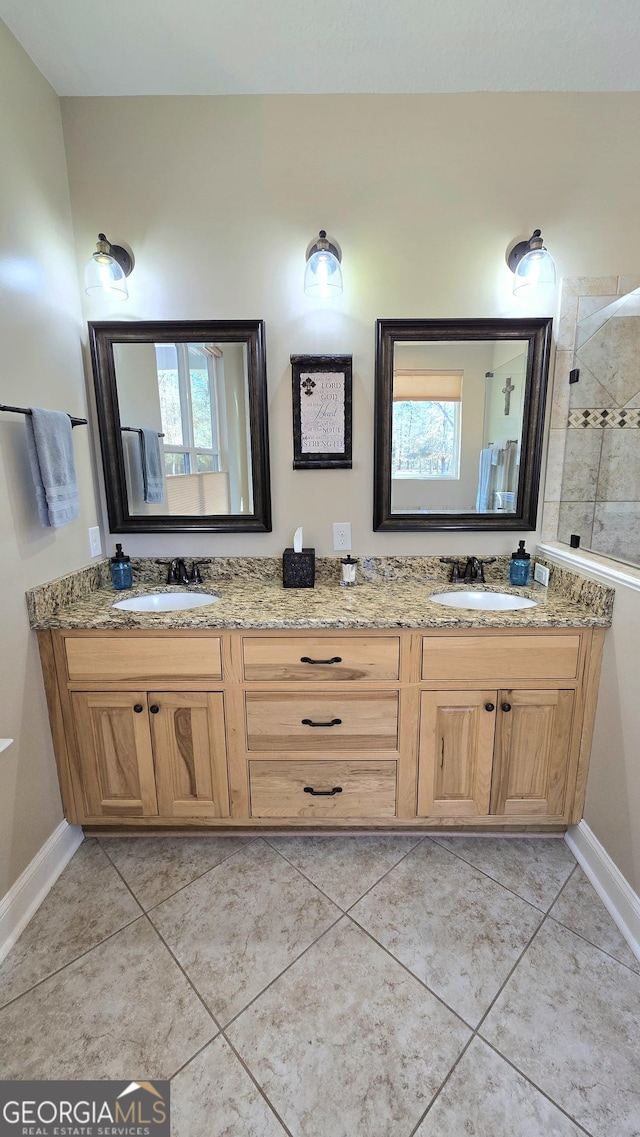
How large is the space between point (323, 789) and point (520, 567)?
1.17 m

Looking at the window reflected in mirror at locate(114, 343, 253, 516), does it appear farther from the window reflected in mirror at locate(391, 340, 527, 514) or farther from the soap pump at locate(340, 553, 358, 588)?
the window reflected in mirror at locate(391, 340, 527, 514)

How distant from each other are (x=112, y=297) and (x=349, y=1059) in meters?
2.54

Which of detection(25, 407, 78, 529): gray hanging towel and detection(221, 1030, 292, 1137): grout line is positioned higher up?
detection(25, 407, 78, 529): gray hanging towel

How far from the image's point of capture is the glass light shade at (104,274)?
5.53 ft

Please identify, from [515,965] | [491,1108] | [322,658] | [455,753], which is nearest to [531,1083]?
[491,1108]

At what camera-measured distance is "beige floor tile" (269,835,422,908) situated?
1.51 meters

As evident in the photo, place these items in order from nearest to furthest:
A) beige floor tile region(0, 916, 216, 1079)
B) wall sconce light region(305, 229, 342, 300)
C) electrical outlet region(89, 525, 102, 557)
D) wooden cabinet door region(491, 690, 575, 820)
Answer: beige floor tile region(0, 916, 216, 1079), wooden cabinet door region(491, 690, 575, 820), wall sconce light region(305, 229, 342, 300), electrical outlet region(89, 525, 102, 557)

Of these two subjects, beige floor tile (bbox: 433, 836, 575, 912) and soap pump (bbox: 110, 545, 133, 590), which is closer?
beige floor tile (bbox: 433, 836, 575, 912)

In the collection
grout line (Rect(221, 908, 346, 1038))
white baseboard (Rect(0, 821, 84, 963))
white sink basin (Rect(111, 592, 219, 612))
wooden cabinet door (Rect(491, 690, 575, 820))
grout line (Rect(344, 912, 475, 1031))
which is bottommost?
grout line (Rect(344, 912, 475, 1031))

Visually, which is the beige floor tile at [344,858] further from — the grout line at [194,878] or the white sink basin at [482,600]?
the white sink basin at [482,600]

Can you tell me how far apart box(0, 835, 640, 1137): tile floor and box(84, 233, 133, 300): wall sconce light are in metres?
2.15

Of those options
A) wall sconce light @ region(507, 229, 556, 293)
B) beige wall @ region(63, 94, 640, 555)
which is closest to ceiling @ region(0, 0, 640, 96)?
beige wall @ region(63, 94, 640, 555)

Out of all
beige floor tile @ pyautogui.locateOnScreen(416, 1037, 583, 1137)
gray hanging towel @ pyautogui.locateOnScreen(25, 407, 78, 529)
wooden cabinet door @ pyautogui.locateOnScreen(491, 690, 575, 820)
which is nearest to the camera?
beige floor tile @ pyautogui.locateOnScreen(416, 1037, 583, 1137)

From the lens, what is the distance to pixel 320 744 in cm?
159
